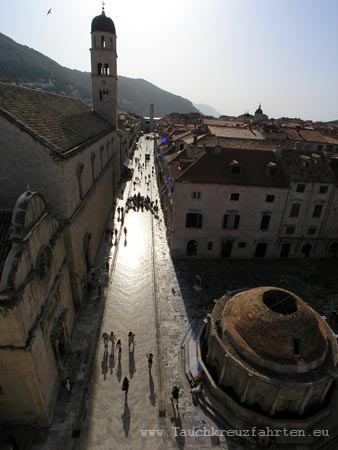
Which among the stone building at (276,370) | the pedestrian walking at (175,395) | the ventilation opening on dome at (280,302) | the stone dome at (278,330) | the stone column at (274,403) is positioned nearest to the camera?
the stone column at (274,403)

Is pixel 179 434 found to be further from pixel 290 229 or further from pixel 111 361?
pixel 290 229

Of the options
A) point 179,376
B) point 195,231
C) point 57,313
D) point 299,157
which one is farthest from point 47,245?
point 299,157

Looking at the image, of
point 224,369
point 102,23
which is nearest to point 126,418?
point 224,369

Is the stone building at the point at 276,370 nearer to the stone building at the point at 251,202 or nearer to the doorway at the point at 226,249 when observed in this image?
the stone building at the point at 251,202

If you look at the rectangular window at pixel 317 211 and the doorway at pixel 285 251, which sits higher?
the rectangular window at pixel 317 211

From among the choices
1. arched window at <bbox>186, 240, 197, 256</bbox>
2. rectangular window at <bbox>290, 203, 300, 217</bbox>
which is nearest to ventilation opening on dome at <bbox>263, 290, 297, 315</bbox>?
arched window at <bbox>186, 240, 197, 256</bbox>

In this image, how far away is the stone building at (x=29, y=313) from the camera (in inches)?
447

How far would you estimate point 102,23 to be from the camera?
37062 mm

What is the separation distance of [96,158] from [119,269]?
12.4 meters

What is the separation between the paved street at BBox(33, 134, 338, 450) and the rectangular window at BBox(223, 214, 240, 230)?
4.14m

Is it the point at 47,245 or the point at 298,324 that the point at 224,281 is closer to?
the point at 298,324

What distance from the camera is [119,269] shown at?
27594mm

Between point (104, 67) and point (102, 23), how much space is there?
5351 millimetres

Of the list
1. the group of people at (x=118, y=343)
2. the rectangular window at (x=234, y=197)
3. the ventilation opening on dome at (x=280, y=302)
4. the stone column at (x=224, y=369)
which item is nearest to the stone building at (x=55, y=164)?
the group of people at (x=118, y=343)
